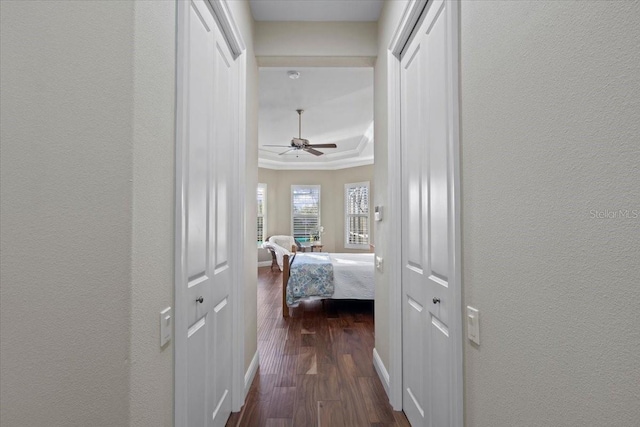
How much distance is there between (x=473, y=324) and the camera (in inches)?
45.4

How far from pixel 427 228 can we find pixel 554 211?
Result: 36.3 inches

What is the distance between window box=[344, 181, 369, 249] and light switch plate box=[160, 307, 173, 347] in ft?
23.9

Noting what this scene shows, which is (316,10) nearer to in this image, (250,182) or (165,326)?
(250,182)

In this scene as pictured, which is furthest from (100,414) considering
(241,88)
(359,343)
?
(359,343)

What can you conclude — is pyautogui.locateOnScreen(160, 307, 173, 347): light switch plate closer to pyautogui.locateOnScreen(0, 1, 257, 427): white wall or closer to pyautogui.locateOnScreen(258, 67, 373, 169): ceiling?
pyautogui.locateOnScreen(0, 1, 257, 427): white wall

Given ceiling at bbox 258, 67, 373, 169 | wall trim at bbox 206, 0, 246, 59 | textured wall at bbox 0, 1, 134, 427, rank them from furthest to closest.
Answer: ceiling at bbox 258, 67, 373, 169 → wall trim at bbox 206, 0, 246, 59 → textured wall at bbox 0, 1, 134, 427

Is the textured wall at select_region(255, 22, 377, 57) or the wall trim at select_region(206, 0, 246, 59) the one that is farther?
the textured wall at select_region(255, 22, 377, 57)

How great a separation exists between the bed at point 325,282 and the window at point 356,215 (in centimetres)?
379

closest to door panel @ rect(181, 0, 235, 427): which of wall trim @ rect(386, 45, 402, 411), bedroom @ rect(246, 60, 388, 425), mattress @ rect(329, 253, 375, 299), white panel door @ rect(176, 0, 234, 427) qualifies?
white panel door @ rect(176, 0, 234, 427)

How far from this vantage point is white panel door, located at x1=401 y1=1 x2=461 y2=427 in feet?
4.62

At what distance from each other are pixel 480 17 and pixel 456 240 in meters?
0.78

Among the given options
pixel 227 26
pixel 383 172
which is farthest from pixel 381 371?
pixel 227 26

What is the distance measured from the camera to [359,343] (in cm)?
334

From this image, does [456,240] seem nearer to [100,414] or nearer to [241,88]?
[100,414]
